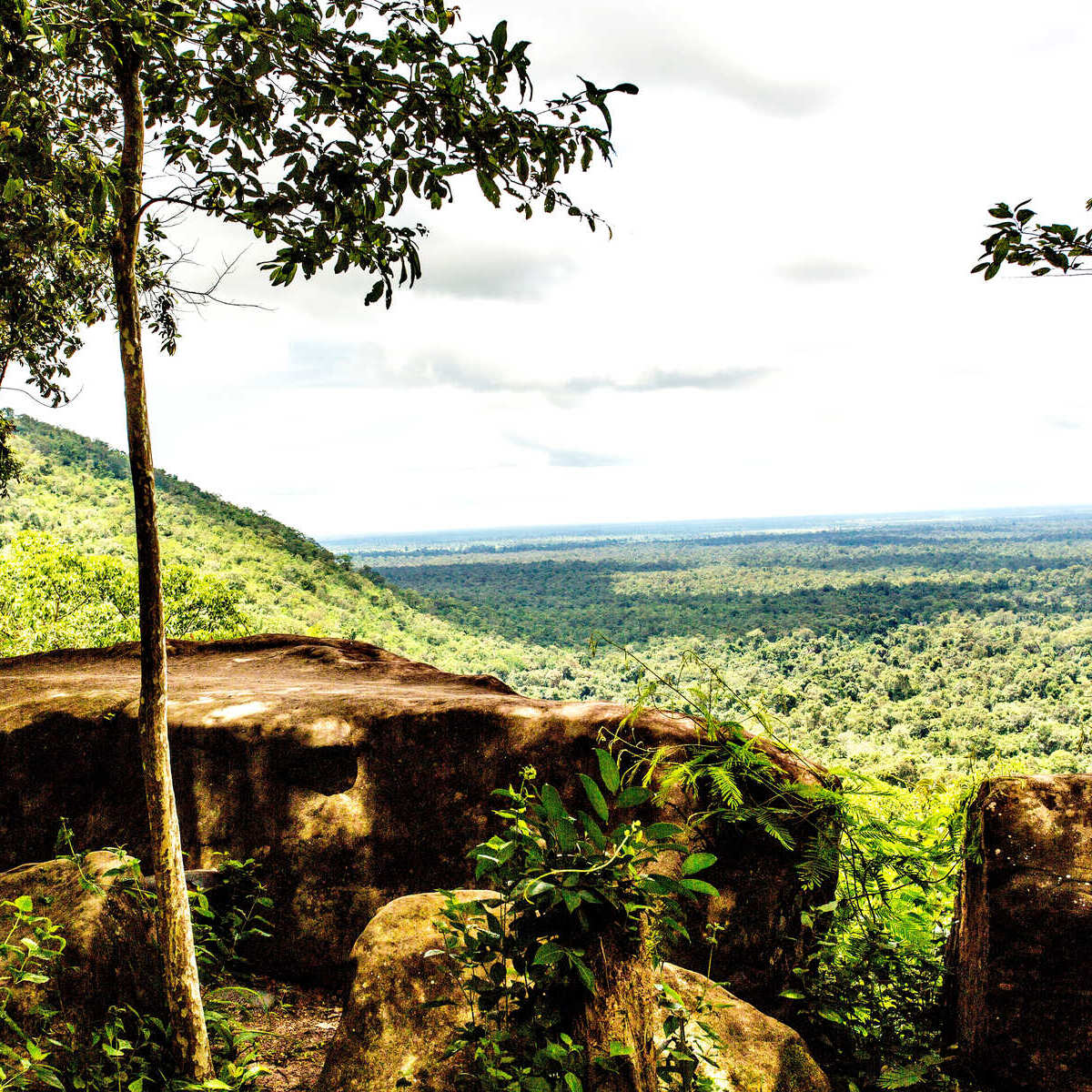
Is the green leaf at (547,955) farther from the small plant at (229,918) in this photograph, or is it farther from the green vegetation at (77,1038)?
the small plant at (229,918)

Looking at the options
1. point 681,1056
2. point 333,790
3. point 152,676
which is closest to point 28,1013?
point 152,676

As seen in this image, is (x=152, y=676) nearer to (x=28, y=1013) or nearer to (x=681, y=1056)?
(x=28, y=1013)

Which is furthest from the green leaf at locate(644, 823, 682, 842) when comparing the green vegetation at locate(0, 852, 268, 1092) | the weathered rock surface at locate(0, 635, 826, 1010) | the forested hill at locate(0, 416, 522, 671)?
the forested hill at locate(0, 416, 522, 671)

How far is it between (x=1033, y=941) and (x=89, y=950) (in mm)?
4231

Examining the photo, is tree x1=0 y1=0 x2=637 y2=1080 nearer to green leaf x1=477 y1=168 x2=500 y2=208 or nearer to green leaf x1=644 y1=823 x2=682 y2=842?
green leaf x1=477 y1=168 x2=500 y2=208

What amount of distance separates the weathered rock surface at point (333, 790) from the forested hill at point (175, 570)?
1702cm

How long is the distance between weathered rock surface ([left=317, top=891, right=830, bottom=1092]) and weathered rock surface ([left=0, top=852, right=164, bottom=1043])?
1.09 metres

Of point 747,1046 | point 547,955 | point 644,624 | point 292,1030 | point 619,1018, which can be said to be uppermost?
point 547,955

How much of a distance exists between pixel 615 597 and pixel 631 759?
130425 millimetres

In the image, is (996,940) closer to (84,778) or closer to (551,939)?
(551,939)

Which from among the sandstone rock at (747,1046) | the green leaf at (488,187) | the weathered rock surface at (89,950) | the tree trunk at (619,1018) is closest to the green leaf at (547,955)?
the tree trunk at (619,1018)

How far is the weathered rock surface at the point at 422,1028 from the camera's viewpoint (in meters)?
2.67

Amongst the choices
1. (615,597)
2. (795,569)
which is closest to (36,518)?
(615,597)

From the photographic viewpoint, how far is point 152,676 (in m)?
2.92
